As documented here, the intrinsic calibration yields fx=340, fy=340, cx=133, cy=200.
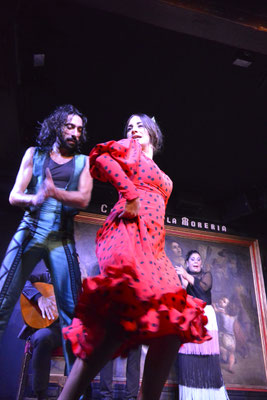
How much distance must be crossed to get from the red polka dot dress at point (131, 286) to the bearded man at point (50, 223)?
0.92 ft

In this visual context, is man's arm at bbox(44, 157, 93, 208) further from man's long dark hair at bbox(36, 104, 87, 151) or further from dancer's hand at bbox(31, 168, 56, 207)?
man's long dark hair at bbox(36, 104, 87, 151)

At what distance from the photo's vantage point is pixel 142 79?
430 centimetres

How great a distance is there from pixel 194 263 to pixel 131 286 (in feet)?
16.5

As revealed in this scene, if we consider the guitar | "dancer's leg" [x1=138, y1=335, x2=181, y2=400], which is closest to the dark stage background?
the guitar

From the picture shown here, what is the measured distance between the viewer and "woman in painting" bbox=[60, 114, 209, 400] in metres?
1.25

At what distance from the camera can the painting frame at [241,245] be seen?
583cm

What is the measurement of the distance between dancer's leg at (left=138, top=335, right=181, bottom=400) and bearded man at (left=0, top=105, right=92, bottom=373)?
431 mm

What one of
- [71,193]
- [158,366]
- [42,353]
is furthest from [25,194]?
[42,353]

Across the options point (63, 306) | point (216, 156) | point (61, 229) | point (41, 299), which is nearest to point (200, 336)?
point (63, 306)

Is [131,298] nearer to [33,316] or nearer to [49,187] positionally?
[49,187]

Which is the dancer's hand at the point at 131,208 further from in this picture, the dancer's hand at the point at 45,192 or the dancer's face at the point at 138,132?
the dancer's face at the point at 138,132

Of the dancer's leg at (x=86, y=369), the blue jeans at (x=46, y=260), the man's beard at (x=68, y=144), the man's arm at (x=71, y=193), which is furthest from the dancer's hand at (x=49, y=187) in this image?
the dancer's leg at (x=86, y=369)

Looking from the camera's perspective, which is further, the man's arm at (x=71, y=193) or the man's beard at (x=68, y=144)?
the man's beard at (x=68, y=144)

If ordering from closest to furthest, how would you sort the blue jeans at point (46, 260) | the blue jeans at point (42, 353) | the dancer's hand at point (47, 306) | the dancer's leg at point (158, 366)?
the dancer's leg at point (158, 366)
the blue jeans at point (46, 260)
the blue jeans at point (42, 353)
the dancer's hand at point (47, 306)
